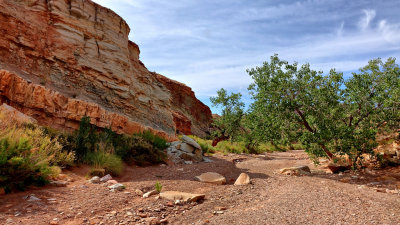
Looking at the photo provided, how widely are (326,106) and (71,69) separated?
13747mm

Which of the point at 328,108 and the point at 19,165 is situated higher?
the point at 328,108

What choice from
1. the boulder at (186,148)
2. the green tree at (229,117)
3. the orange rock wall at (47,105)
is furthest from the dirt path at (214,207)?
the green tree at (229,117)

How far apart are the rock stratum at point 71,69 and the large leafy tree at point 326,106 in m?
9.50

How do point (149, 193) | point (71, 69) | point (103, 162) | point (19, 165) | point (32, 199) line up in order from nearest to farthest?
1. point (32, 199)
2. point (19, 165)
3. point (149, 193)
4. point (103, 162)
5. point (71, 69)

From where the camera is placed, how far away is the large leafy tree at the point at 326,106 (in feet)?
28.0

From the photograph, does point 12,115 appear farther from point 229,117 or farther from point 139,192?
point 229,117

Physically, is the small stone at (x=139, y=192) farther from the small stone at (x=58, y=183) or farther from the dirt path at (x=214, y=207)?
the small stone at (x=58, y=183)

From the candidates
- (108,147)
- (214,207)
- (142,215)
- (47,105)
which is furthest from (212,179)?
(47,105)

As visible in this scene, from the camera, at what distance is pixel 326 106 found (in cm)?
887

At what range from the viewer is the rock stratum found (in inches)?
458

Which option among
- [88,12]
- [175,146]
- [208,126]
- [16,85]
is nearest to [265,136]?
[175,146]

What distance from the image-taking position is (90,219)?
3691 mm

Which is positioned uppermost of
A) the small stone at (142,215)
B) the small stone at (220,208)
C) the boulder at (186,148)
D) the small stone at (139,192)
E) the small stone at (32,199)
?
the boulder at (186,148)

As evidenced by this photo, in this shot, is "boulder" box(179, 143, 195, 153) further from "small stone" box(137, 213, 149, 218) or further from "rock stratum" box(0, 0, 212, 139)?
"small stone" box(137, 213, 149, 218)
